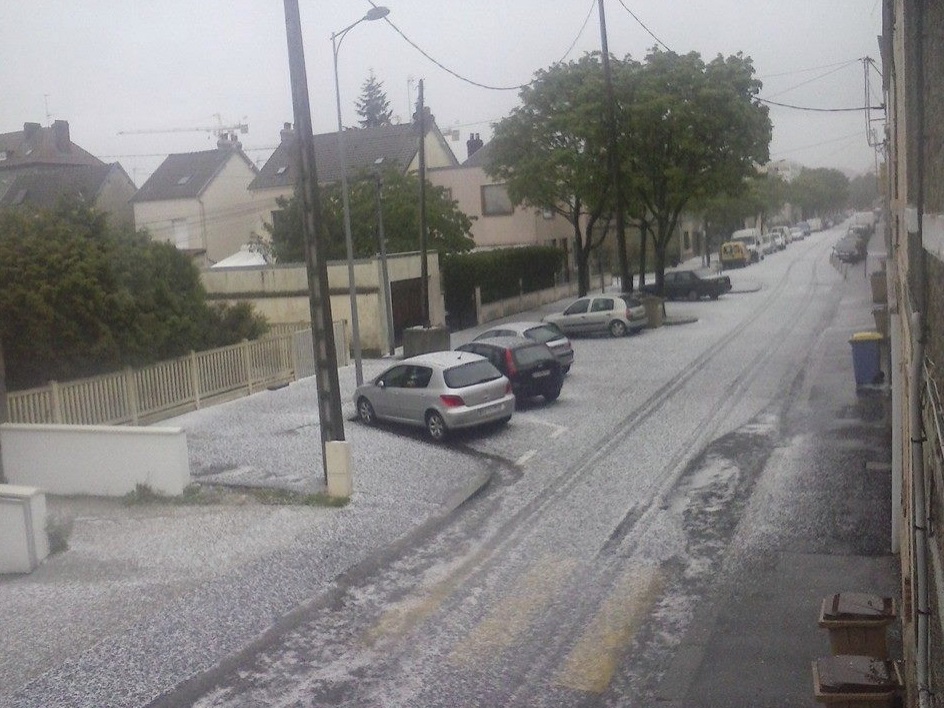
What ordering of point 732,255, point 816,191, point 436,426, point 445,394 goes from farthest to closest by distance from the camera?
point 816,191, point 732,255, point 436,426, point 445,394

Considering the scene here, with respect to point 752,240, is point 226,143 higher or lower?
higher

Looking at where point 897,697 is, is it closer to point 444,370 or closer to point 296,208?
point 444,370

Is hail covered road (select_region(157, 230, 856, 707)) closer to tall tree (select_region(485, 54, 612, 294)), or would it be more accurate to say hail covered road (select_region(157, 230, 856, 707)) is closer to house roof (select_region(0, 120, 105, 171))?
tall tree (select_region(485, 54, 612, 294))

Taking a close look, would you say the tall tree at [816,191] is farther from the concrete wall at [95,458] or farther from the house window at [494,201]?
the concrete wall at [95,458]

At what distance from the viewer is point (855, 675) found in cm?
698

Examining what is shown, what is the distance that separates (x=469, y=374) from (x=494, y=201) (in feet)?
130

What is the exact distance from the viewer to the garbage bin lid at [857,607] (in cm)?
798

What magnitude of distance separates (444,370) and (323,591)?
26.5ft

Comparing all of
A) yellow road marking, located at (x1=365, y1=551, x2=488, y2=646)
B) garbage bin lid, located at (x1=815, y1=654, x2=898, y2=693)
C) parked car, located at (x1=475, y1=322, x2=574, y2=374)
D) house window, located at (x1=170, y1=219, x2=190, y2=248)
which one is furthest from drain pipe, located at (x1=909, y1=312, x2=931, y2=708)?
house window, located at (x1=170, y1=219, x2=190, y2=248)

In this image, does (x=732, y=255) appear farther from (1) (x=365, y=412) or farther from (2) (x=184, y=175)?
(1) (x=365, y=412)

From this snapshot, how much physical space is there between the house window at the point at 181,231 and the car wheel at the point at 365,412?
35998 millimetres

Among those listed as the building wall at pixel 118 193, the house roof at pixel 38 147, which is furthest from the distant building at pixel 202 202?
the house roof at pixel 38 147

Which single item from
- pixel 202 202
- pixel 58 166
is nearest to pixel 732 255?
pixel 202 202

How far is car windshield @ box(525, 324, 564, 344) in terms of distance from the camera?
82.1 ft
